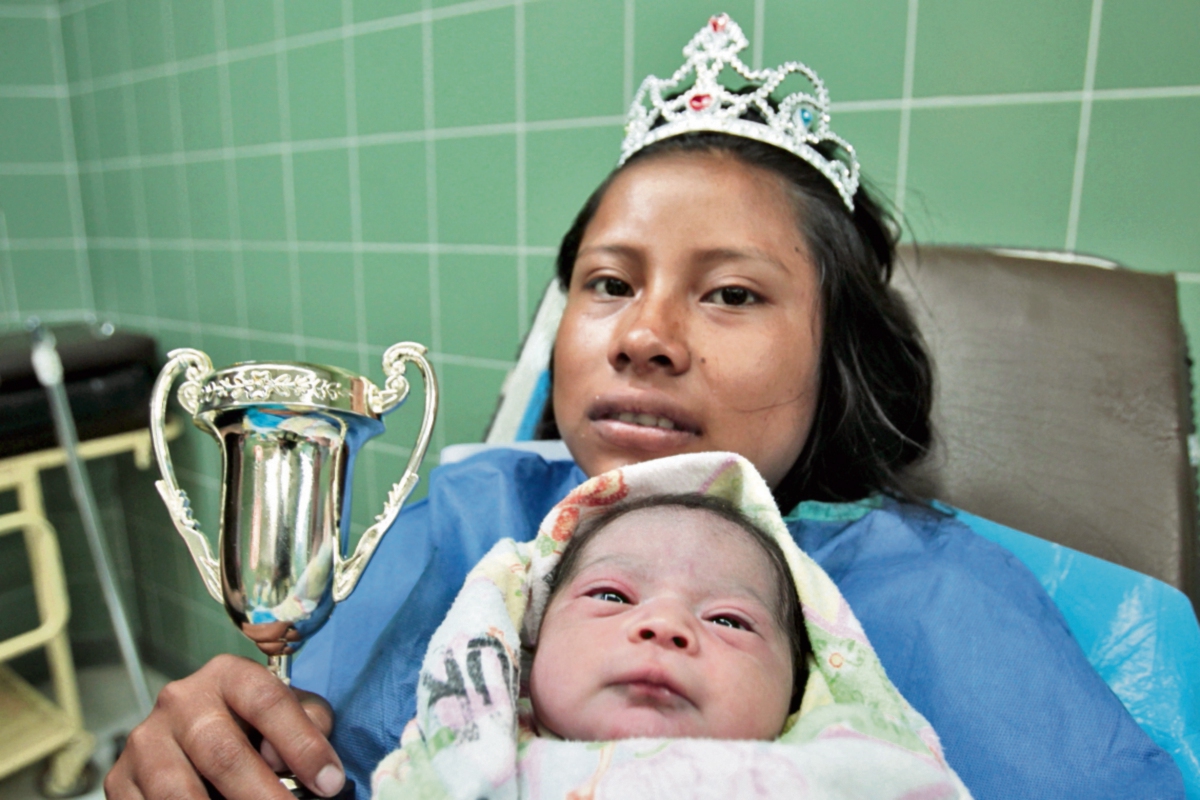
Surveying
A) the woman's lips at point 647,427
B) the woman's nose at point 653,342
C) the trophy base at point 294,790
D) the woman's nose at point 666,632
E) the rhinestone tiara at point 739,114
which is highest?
the rhinestone tiara at point 739,114

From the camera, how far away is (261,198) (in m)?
1.85

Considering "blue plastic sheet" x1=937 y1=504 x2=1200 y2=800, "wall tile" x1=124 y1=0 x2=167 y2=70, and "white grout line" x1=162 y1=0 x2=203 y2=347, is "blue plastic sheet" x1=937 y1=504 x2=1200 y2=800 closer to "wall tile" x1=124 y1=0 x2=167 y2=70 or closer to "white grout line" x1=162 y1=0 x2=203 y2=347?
"white grout line" x1=162 y1=0 x2=203 y2=347

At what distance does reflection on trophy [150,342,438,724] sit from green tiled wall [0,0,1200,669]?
0.91 metres

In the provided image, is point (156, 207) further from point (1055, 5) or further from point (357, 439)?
point (1055, 5)

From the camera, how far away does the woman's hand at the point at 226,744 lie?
0.50m

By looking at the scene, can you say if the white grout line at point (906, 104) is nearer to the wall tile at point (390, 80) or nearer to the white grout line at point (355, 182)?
the wall tile at point (390, 80)

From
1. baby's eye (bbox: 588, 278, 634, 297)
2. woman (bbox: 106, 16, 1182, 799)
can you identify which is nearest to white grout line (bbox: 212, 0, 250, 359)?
woman (bbox: 106, 16, 1182, 799)

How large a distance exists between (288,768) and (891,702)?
431mm

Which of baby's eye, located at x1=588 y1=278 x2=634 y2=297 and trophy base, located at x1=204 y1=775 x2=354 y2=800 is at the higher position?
baby's eye, located at x1=588 y1=278 x2=634 y2=297

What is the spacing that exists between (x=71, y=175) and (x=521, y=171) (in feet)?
5.34

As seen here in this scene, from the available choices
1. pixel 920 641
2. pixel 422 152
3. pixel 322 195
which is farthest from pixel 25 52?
pixel 920 641

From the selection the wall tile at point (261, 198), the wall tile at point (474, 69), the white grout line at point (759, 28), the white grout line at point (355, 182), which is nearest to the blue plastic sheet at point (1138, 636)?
the white grout line at point (759, 28)

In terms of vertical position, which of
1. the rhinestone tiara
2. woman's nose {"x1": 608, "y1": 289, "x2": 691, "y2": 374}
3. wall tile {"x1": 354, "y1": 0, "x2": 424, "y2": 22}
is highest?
wall tile {"x1": 354, "y1": 0, "x2": 424, "y2": 22}

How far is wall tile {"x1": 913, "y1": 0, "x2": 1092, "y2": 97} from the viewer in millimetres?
992
